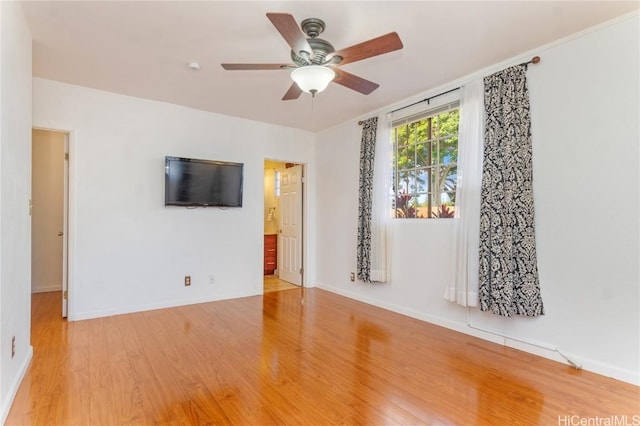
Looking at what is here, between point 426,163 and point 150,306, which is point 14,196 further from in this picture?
point 426,163

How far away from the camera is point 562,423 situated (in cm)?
192

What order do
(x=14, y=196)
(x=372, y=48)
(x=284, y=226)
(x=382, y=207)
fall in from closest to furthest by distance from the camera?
(x=372, y=48)
(x=14, y=196)
(x=382, y=207)
(x=284, y=226)

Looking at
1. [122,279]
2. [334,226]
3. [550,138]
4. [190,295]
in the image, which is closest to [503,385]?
[550,138]

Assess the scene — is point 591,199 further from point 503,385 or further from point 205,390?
point 205,390

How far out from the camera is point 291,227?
593 centimetres

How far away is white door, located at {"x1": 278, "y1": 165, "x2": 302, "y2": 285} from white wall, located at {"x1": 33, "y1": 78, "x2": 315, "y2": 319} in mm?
851

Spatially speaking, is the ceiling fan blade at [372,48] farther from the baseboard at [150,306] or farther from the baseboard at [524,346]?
the baseboard at [150,306]

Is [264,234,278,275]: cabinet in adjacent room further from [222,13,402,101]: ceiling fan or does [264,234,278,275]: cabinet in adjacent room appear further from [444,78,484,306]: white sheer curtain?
[222,13,402,101]: ceiling fan

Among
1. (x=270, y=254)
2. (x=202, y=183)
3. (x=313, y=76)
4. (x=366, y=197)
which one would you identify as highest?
(x=313, y=76)

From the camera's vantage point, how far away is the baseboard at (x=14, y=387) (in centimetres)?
189

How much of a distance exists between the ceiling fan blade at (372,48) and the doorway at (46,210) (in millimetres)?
4979

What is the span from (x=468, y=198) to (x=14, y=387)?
3878 mm

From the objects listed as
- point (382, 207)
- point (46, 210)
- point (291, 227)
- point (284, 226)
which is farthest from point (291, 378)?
point (46, 210)

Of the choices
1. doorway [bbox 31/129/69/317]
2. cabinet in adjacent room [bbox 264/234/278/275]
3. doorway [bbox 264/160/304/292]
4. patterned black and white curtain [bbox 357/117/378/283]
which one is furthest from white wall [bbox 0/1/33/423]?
cabinet in adjacent room [bbox 264/234/278/275]
